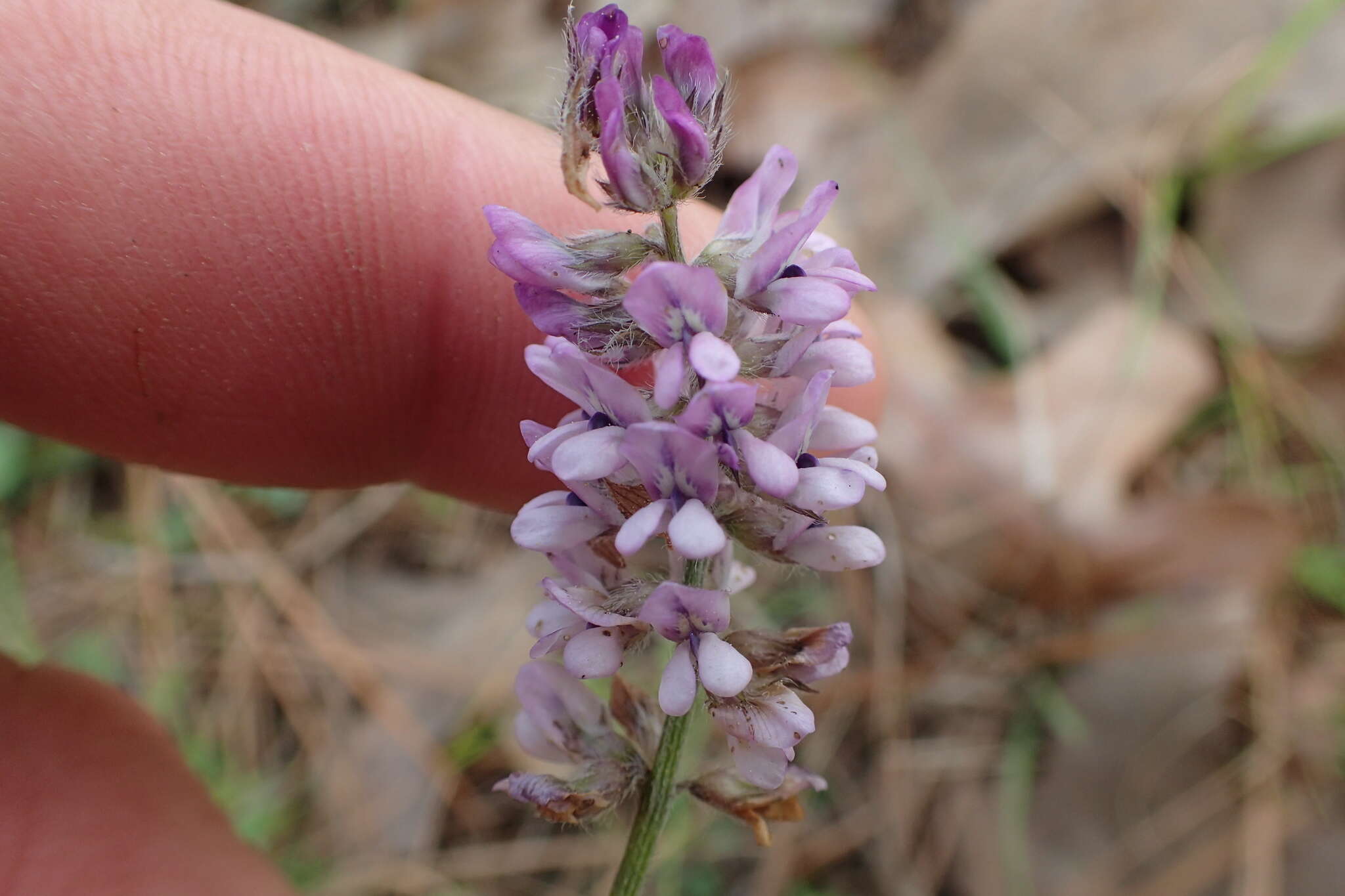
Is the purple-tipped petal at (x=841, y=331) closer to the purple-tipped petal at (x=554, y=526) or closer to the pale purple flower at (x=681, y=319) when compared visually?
the pale purple flower at (x=681, y=319)

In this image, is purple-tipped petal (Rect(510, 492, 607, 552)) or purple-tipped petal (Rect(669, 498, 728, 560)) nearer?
purple-tipped petal (Rect(669, 498, 728, 560))

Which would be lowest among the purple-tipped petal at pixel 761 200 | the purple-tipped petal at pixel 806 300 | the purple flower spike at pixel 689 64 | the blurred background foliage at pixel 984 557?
the blurred background foliage at pixel 984 557

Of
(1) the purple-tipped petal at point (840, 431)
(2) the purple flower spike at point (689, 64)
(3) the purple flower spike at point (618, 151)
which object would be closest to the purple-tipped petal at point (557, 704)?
(1) the purple-tipped petal at point (840, 431)

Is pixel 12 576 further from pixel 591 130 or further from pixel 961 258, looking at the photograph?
pixel 961 258

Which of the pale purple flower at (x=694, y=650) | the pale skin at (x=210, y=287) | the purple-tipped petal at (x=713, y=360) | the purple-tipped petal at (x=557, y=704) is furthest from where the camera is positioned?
the pale skin at (x=210, y=287)

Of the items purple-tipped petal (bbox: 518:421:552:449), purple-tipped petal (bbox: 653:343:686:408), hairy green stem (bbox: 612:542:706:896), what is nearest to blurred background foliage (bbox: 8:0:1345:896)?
hairy green stem (bbox: 612:542:706:896)

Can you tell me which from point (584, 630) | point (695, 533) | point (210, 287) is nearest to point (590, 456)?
point (695, 533)

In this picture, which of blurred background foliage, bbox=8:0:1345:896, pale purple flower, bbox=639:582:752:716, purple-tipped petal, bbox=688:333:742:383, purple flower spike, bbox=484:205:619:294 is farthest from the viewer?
blurred background foliage, bbox=8:0:1345:896

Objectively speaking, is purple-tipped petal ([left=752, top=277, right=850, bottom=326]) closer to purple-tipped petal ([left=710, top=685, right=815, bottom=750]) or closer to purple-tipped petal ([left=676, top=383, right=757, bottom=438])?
purple-tipped petal ([left=676, top=383, right=757, bottom=438])
